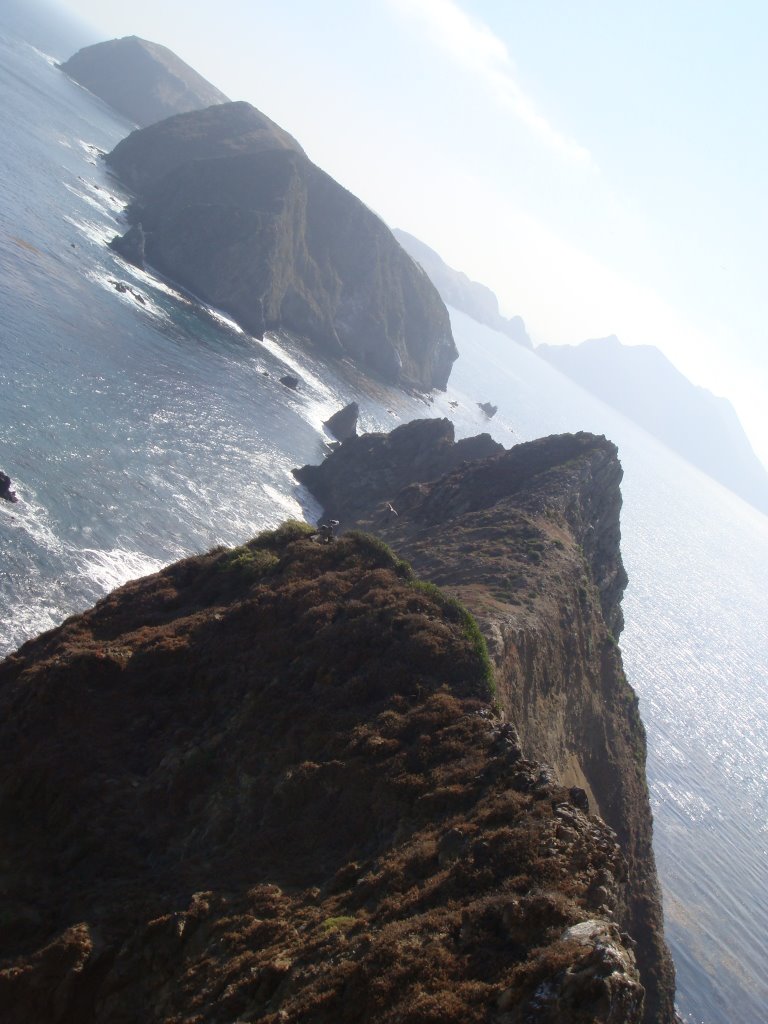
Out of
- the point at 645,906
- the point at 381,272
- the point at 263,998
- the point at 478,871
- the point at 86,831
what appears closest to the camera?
the point at 263,998

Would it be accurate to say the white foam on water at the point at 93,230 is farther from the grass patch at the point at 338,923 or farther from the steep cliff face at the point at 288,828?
the grass patch at the point at 338,923

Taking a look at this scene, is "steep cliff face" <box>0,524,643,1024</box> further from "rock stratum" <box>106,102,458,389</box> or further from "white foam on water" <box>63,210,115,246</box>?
"rock stratum" <box>106,102,458,389</box>

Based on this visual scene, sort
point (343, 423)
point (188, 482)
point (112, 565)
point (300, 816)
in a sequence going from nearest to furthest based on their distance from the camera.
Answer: point (300, 816) → point (112, 565) → point (188, 482) → point (343, 423)

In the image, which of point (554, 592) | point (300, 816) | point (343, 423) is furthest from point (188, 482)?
point (300, 816)

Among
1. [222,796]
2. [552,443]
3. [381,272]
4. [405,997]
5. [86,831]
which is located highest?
[381,272]

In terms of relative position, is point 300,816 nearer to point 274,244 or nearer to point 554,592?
point 554,592

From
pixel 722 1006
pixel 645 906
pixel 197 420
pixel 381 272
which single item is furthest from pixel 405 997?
pixel 381 272

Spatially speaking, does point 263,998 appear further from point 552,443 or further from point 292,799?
point 552,443

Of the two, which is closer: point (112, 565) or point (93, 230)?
point (112, 565)
